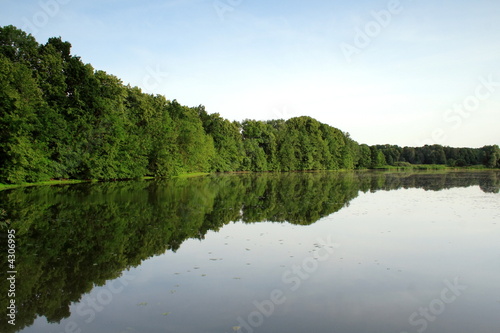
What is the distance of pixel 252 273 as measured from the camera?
9.19 metres

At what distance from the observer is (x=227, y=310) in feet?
22.7

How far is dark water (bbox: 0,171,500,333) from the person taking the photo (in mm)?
6551

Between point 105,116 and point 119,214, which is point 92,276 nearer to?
point 119,214

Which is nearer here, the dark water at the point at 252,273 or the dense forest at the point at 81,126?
the dark water at the point at 252,273

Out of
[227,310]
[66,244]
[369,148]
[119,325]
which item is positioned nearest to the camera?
[119,325]

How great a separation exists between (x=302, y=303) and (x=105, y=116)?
39.4 m

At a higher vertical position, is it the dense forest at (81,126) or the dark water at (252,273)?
the dense forest at (81,126)

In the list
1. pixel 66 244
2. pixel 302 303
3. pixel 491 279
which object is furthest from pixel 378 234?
pixel 66 244

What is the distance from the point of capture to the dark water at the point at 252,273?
655 centimetres

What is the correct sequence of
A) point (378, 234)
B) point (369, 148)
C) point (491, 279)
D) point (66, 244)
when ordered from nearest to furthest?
point (491, 279), point (66, 244), point (378, 234), point (369, 148)

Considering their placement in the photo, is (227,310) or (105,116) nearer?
(227,310)

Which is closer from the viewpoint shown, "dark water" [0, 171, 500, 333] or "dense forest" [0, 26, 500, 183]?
"dark water" [0, 171, 500, 333]

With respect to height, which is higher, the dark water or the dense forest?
the dense forest

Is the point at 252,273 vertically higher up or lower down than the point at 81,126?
lower down
